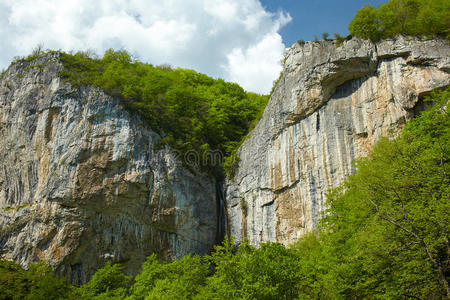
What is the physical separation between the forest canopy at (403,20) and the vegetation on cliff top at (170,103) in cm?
1023

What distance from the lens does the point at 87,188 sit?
22.5 m

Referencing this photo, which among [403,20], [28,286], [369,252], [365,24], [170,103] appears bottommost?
[28,286]

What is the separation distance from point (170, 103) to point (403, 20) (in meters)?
17.0

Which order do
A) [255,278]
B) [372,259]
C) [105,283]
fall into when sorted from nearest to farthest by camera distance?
[372,259], [255,278], [105,283]

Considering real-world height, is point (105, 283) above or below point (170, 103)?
below

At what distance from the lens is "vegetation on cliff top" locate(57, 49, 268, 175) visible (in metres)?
26.1

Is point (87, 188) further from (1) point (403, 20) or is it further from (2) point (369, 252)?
(1) point (403, 20)

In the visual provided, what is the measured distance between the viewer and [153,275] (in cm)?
1603

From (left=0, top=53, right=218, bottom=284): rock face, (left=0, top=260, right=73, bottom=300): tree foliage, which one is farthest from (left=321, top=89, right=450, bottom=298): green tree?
(left=0, top=53, right=218, bottom=284): rock face

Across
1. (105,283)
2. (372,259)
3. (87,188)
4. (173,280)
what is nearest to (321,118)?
(372,259)

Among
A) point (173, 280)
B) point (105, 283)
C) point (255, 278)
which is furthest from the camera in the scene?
point (105, 283)

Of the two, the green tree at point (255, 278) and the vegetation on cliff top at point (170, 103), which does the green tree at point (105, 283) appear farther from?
the vegetation on cliff top at point (170, 103)

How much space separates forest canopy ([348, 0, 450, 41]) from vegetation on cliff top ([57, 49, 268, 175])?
10.2m

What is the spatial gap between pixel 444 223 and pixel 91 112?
21885mm
